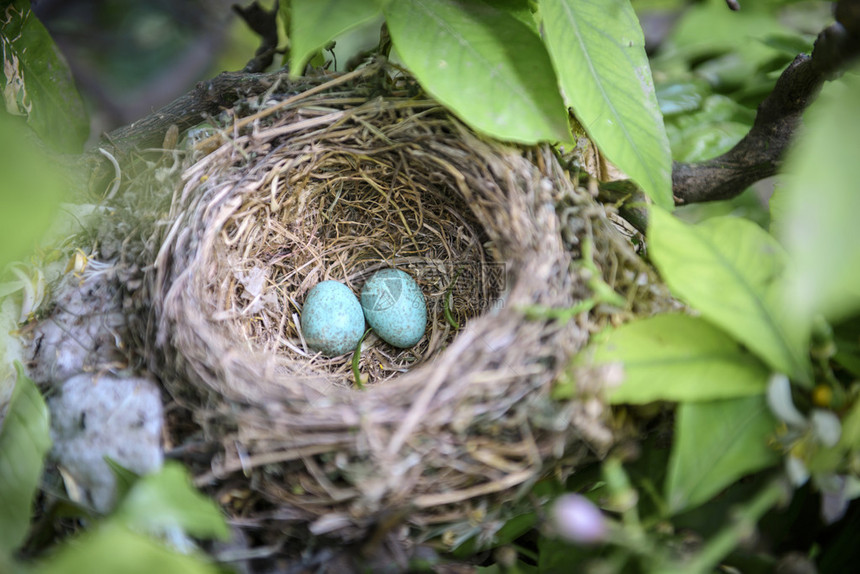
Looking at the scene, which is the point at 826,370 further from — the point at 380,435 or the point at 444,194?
the point at 444,194

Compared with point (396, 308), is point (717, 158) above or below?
above

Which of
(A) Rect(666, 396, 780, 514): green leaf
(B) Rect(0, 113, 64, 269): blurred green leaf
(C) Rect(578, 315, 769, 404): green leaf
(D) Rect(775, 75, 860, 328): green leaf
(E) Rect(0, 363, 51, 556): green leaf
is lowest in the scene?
(A) Rect(666, 396, 780, 514): green leaf

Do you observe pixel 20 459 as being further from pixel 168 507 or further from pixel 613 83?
pixel 613 83

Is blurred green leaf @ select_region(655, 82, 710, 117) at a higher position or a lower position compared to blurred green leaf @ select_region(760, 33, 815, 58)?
lower

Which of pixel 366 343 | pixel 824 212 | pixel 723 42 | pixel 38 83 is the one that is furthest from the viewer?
pixel 723 42

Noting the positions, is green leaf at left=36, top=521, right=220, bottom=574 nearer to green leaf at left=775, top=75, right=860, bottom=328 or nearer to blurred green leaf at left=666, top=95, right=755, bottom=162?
green leaf at left=775, top=75, right=860, bottom=328

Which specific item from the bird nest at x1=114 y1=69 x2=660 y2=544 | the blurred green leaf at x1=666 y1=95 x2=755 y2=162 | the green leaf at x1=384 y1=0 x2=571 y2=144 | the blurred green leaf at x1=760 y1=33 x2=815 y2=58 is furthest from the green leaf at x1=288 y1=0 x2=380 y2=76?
the blurred green leaf at x1=760 y1=33 x2=815 y2=58

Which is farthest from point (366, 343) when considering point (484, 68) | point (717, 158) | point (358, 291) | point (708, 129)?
point (708, 129)

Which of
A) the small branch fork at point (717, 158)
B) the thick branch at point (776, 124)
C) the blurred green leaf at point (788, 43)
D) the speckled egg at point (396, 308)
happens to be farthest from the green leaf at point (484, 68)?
the blurred green leaf at point (788, 43)
